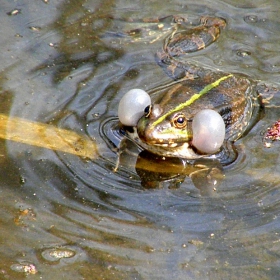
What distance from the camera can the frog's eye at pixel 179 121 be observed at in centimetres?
618

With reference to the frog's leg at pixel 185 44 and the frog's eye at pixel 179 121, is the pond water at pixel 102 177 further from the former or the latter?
the frog's eye at pixel 179 121

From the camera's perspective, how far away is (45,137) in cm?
623

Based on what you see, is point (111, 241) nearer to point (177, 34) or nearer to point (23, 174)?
point (23, 174)

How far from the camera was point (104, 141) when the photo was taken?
6.32 meters

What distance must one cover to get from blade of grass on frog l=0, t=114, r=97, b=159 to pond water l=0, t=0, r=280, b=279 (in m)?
0.02

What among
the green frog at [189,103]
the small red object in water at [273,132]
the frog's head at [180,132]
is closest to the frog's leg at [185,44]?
the green frog at [189,103]

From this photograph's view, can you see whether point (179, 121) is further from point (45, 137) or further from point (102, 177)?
point (45, 137)

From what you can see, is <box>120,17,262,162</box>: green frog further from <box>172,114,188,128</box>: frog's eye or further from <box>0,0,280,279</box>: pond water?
<box>0,0,280,279</box>: pond water

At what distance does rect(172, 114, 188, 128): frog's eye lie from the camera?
6.18m

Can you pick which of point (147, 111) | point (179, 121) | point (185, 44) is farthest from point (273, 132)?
point (185, 44)

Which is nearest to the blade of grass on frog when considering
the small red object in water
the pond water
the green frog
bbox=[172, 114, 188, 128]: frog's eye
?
the pond water

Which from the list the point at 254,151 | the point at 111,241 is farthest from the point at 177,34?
the point at 111,241

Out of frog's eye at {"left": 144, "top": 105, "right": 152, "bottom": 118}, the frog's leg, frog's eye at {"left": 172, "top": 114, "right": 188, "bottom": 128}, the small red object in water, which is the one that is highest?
frog's eye at {"left": 144, "top": 105, "right": 152, "bottom": 118}

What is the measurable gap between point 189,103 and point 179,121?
438 millimetres
